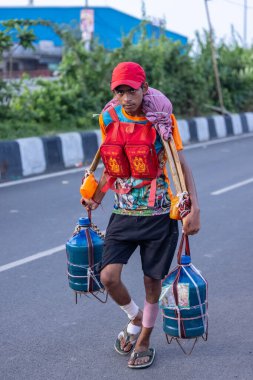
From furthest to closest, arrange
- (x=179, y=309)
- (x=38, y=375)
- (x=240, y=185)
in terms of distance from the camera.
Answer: (x=240, y=185), (x=38, y=375), (x=179, y=309)

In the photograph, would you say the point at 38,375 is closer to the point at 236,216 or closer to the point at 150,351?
the point at 150,351

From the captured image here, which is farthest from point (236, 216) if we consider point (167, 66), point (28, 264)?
point (167, 66)

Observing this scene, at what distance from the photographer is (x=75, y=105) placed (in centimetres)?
1384

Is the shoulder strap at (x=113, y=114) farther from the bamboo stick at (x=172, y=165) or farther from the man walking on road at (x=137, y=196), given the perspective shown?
the bamboo stick at (x=172, y=165)

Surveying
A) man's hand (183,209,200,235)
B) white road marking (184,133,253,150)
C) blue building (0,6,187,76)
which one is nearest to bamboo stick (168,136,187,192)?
man's hand (183,209,200,235)

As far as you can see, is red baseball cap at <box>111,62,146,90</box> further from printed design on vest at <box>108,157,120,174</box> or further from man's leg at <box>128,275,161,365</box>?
man's leg at <box>128,275,161,365</box>

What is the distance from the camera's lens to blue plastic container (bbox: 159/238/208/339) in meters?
3.71

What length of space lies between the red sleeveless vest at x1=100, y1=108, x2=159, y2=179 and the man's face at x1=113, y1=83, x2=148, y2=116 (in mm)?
100

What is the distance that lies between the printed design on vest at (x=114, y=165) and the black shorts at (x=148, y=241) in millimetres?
257

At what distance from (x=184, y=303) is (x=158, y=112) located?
3.12 ft

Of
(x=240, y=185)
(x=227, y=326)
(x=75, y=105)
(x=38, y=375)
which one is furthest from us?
(x=75, y=105)

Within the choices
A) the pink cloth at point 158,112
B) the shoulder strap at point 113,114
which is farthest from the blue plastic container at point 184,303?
the shoulder strap at point 113,114

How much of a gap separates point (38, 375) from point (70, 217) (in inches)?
158

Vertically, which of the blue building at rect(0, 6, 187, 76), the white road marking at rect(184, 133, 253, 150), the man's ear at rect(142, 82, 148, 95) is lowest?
the white road marking at rect(184, 133, 253, 150)
